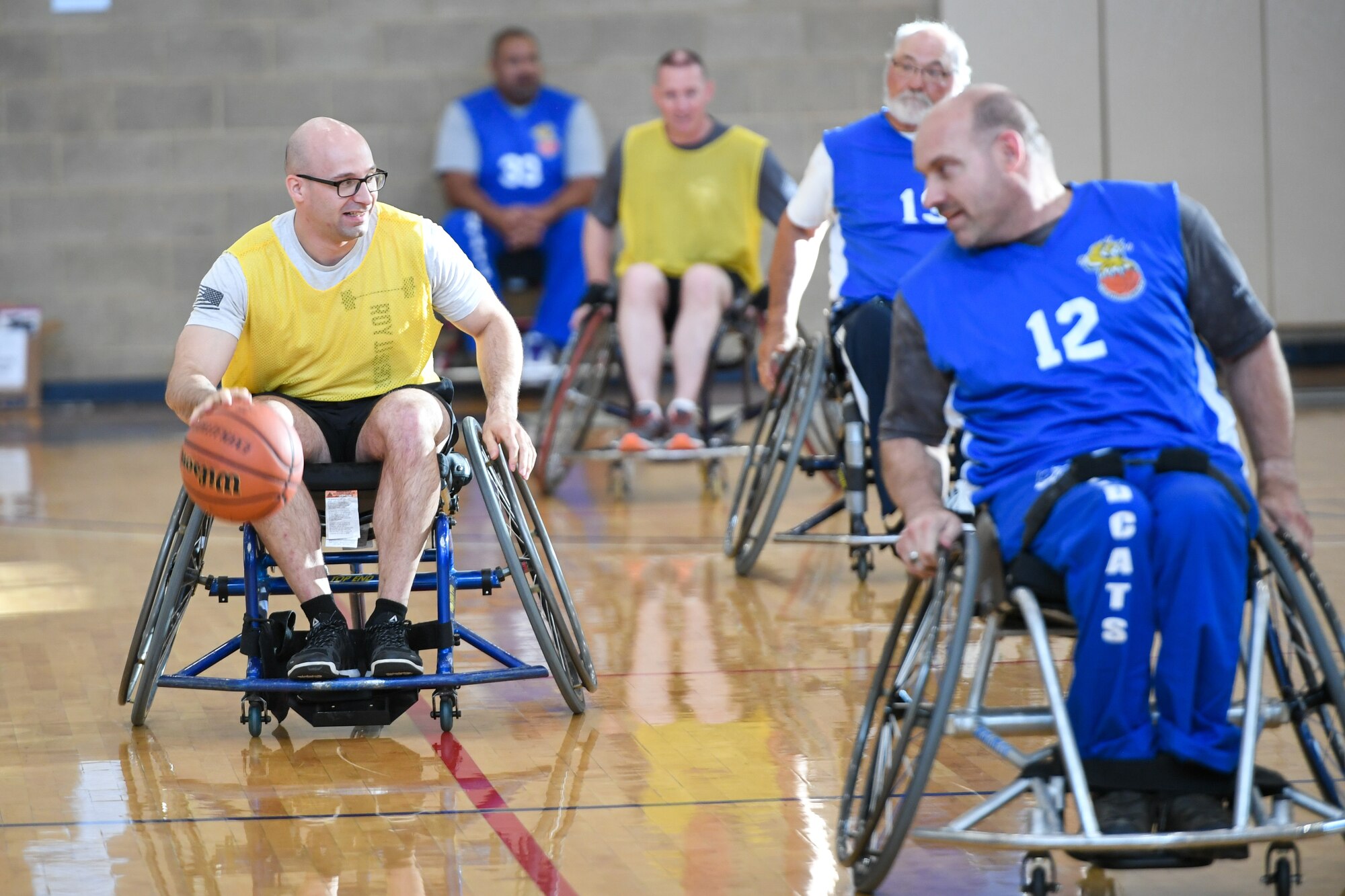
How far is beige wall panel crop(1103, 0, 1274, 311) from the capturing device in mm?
9125

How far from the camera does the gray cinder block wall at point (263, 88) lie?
9.20 metres

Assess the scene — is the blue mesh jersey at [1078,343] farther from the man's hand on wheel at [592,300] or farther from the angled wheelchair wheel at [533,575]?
the man's hand on wheel at [592,300]

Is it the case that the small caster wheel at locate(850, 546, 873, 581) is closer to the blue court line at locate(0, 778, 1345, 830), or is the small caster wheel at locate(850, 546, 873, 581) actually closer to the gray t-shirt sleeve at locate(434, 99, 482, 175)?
the blue court line at locate(0, 778, 1345, 830)

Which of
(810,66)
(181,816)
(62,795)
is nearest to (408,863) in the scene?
(181,816)

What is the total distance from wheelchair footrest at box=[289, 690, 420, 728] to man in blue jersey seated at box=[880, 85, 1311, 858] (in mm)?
1078

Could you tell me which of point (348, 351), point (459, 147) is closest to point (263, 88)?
point (459, 147)

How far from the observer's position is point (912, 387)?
232 centimetres

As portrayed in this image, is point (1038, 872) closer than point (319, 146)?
Yes

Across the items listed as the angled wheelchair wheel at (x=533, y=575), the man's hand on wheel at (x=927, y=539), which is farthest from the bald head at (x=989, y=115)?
the angled wheelchair wheel at (x=533, y=575)

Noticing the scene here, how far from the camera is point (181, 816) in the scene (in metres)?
2.59

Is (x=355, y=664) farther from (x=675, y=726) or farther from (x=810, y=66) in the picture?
(x=810, y=66)

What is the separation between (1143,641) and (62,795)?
1613 millimetres

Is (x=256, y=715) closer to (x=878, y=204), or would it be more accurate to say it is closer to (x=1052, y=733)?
(x=1052, y=733)

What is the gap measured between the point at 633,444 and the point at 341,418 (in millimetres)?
2641
